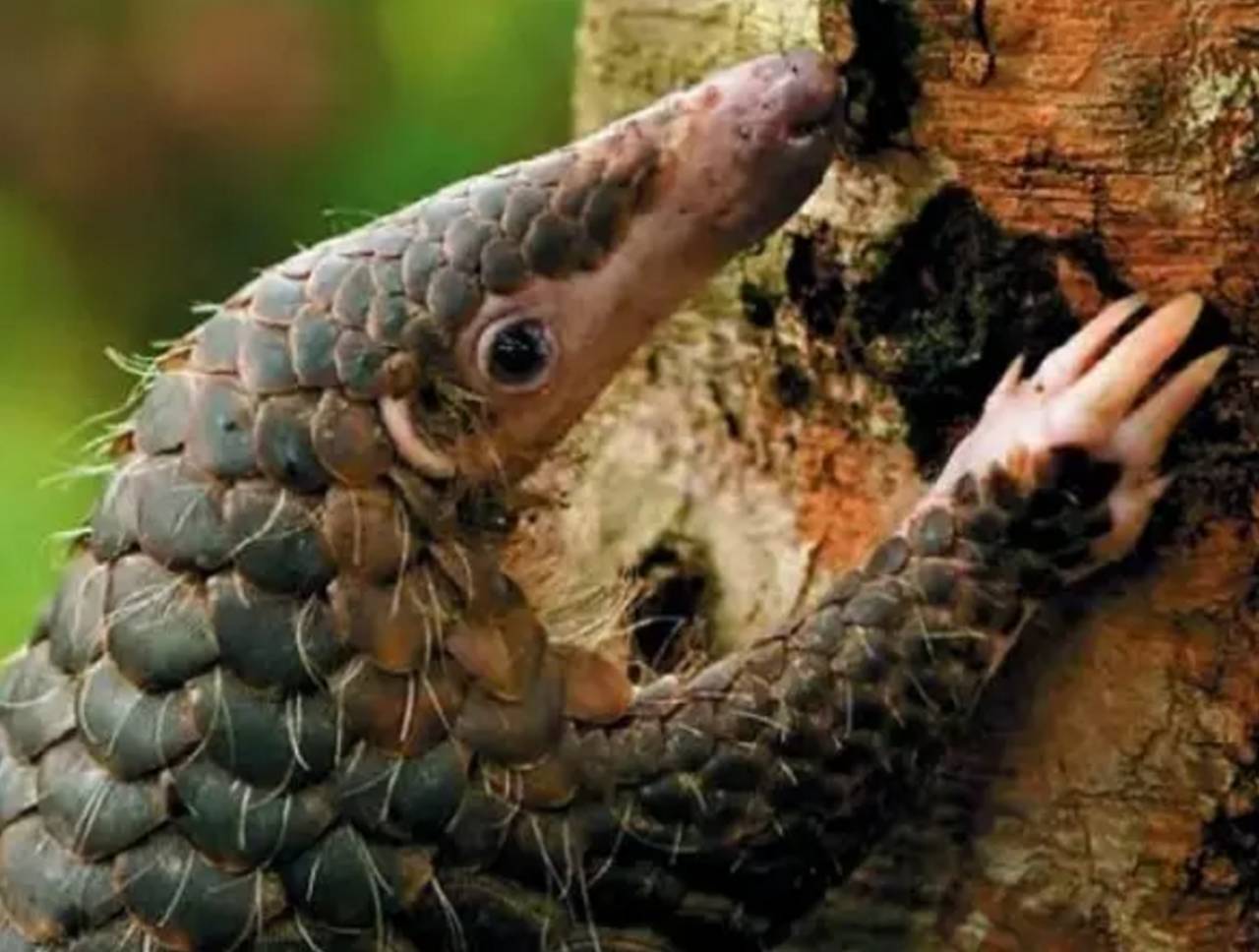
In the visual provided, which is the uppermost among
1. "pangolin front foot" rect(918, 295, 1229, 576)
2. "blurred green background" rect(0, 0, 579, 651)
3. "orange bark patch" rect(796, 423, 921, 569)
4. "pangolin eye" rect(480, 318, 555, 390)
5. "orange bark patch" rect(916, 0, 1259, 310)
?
"orange bark patch" rect(916, 0, 1259, 310)

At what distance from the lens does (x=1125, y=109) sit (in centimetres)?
198

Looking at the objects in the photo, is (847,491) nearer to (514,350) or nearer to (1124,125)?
(514,350)

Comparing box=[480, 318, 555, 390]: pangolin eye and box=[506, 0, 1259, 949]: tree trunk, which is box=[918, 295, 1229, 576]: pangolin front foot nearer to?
box=[506, 0, 1259, 949]: tree trunk

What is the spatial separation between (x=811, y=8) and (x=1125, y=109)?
345 millimetres

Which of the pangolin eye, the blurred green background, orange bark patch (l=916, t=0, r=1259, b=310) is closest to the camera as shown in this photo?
orange bark patch (l=916, t=0, r=1259, b=310)

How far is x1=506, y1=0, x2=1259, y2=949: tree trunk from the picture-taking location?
198cm

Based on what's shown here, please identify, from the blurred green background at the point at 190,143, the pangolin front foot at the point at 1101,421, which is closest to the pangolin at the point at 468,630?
the pangolin front foot at the point at 1101,421

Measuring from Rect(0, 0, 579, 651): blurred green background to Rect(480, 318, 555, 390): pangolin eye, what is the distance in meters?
2.07

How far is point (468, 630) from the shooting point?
2.08 meters

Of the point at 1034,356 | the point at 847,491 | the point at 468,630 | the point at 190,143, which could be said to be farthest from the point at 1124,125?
the point at 190,143

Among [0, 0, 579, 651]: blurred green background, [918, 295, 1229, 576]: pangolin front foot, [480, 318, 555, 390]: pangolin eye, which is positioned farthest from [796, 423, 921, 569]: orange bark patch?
[0, 0, 579, 651]: blurred green background

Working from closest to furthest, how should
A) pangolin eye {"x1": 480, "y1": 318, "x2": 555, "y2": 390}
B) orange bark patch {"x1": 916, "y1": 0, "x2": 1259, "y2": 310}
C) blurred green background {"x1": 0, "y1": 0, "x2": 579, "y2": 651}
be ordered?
orange bark patch {"x1": 916, "y1": 0, "x2": 1259, "y2": 310} < pangolin eye {"x1": 480, "y1": 318, "x2": 555, "y2": 390} < blurred green background {"x1": 0, "y1": 0, "x2": 579, "y2": 651}

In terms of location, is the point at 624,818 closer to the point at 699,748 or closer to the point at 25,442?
the point at 699,748

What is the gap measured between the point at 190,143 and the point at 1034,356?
331 centimetres
